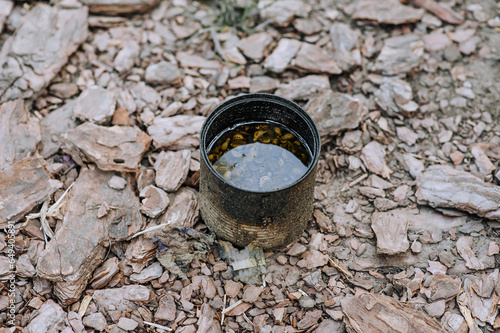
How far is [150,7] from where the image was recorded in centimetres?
402

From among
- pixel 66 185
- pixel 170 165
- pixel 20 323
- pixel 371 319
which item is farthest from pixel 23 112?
pixel 371 319

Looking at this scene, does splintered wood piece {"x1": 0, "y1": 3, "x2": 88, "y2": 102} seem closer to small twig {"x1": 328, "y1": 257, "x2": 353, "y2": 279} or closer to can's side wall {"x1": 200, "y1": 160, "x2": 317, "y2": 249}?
can's side wall {"x1": 200, "y1": 160, "x2": 317, "y2": 249}

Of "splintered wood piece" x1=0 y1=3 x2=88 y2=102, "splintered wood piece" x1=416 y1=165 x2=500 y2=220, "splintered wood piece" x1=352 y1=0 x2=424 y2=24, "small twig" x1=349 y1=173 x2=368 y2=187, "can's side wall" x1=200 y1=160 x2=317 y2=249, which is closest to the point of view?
"can's side wall" x1=200 y1=160 x2=317 y2=249

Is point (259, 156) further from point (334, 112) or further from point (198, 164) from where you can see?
point (334, 112)

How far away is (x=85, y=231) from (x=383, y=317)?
187 cm

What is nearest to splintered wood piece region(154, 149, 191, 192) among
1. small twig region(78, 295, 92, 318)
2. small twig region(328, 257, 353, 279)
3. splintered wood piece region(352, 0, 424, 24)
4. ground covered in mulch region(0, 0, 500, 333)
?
ground covered in mulch region(0, 0, 500, 333)

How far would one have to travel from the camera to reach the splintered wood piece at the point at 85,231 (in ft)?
8.56

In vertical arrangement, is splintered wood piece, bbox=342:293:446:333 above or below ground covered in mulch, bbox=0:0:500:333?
below

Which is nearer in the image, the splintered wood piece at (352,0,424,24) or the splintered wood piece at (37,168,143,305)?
the splintered wood piece at (37,168,143,305)

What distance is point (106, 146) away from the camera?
119 inches

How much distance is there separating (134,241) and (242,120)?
41.7 inches

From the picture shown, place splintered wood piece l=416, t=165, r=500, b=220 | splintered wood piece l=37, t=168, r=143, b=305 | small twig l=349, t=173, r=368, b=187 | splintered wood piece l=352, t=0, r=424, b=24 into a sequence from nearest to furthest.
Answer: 1. splintered wood piece l=37, t=168, r=143, b=305
2. splintered wood piece l=416, t=165, r=500, b=220
3. small twig l=349, t=173, r=368, b=187
4. splintered wood piece l=352, t=0, r=424, b=24

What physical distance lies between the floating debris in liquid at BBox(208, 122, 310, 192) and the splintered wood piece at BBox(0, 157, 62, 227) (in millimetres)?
1113

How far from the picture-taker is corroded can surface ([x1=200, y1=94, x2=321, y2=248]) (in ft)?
7.98
